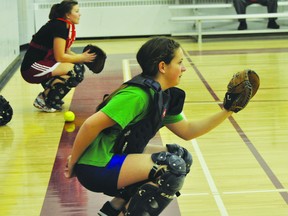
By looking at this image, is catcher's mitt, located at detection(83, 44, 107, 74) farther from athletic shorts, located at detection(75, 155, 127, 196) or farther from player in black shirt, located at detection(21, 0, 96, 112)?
athletic shorts, located at detection(75, 155, 127, 196)

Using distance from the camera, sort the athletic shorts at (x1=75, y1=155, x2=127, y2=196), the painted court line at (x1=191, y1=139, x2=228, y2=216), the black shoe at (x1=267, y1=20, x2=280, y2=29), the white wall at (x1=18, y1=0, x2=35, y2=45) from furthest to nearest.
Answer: the black shoe at (x1=267, y1=20, x2=280, y2=29) → the white wall at (x1=18, y1=0, x2=35, y2=45) → the painted court line at (x1=191, y1=139, x2=228, y2=216) → the athletic shorts at (x1=75, y1=155, x2=127, y2=196)

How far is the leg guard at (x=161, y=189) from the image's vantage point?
307 centimetres

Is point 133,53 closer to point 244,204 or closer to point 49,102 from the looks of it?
point 49,102

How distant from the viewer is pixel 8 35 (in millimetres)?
9086


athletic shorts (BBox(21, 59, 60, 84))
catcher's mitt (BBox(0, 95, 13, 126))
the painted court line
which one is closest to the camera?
the painted court line

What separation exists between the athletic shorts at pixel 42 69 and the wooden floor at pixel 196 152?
367 mm

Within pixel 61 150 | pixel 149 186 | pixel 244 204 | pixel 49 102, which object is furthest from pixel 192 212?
pixel 49 102

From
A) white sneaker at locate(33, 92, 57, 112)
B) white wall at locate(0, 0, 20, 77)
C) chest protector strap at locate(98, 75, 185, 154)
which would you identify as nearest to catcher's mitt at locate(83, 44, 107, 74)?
white sneaker at locate(33, 92, 57, 112)

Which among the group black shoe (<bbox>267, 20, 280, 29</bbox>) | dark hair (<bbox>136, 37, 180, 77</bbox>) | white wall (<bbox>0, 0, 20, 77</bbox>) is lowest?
black shoe (<bbox>267, 20, 280, 29</bbox>)

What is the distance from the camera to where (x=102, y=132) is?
3.18 m

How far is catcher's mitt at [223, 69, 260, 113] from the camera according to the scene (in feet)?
10.9

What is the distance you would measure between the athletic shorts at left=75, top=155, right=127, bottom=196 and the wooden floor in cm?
68

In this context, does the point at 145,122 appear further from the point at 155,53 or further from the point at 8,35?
the point at 8,35

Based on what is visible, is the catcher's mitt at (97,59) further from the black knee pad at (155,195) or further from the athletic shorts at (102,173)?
the black knee pad at (155,195)
